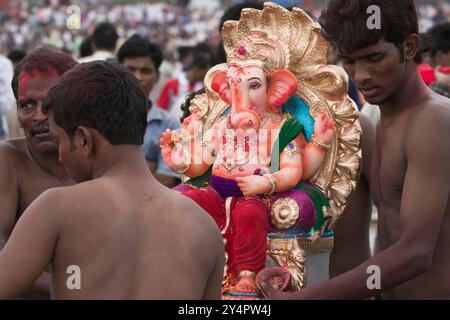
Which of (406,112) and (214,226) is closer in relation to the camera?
(214,226)

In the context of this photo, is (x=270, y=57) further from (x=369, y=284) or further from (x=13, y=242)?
(x=13, y=242)

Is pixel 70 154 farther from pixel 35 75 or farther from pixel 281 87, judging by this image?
pixel 281 87

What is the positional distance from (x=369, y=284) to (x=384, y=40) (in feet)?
3.06

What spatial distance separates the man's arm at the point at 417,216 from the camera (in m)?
3.75

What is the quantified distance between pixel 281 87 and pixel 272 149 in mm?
283

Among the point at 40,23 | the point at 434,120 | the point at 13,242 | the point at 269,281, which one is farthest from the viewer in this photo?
the point at 40,23

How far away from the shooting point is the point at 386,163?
402cm

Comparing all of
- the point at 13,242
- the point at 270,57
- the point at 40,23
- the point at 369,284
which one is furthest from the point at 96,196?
the point at 40,23

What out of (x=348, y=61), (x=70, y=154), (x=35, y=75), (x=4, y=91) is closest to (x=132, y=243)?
(x=70, y=154)

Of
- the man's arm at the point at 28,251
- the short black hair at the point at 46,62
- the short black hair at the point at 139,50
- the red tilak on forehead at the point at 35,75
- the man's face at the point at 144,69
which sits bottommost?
the man's face at the point at 144,69

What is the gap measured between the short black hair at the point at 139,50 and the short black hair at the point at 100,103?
15.1 feet

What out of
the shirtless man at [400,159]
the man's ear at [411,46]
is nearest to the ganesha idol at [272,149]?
the shirtless man at [400,159]

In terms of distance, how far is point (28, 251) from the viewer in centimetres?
295

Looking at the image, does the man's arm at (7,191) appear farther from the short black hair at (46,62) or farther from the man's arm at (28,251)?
the man's arm at (28,251)
